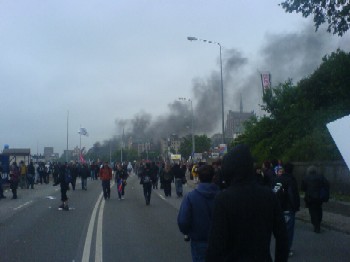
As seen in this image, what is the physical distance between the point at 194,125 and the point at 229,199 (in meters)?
64.8

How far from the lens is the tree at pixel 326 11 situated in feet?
65.0

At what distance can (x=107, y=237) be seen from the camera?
14273 millimetres

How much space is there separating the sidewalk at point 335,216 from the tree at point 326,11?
540 centimetres

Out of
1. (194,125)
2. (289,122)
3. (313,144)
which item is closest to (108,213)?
(313,144)

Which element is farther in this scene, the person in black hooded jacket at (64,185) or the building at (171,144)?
the building at (171,144)

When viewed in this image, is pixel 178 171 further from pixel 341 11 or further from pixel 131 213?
pixel 341 11

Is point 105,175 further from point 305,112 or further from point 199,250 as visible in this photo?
point 199,250

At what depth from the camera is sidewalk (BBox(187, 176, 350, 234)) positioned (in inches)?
637

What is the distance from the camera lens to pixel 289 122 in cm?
3772

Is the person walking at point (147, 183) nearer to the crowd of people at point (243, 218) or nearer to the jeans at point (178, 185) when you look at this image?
the jeans at point (178, 185)

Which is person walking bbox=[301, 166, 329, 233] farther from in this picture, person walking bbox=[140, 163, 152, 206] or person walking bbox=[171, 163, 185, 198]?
person walking bbox=[171, 163, 185, 198]

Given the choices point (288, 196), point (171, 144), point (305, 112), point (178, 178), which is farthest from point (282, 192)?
point (171, 144)

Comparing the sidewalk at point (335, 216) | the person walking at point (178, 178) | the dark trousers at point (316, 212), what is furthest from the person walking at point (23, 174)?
the dark trousers at point (316, 212)

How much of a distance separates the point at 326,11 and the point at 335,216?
6303 mm
